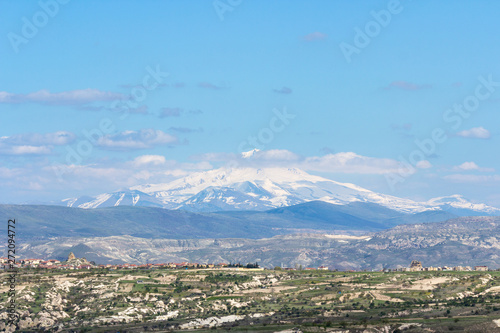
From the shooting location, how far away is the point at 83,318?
193625mm

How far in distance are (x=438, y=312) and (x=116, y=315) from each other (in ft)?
228

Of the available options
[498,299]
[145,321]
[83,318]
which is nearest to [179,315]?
[145,321]

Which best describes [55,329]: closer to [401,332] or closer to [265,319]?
[265,319]

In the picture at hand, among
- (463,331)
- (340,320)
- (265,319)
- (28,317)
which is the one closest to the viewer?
(463,331)

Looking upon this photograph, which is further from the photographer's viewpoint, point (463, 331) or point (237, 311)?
point (237, 311)

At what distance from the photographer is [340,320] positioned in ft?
541

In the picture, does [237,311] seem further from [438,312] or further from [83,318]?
[438,312]

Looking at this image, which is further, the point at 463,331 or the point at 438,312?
the point at 438,312

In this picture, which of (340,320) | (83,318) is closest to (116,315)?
(83,318)

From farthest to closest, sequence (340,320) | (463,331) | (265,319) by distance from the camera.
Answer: (265,319), (340,320), (463,331)

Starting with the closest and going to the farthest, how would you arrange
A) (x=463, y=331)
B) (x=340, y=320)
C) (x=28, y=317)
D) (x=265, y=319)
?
(x=463, y=331) < (x=340, y=320) < (x=265, y=319) < (x=28, y=317)

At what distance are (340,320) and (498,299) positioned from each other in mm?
44903

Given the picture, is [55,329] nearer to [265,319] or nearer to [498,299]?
[265,319]

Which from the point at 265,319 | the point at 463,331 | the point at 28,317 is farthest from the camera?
the point at 28,317
